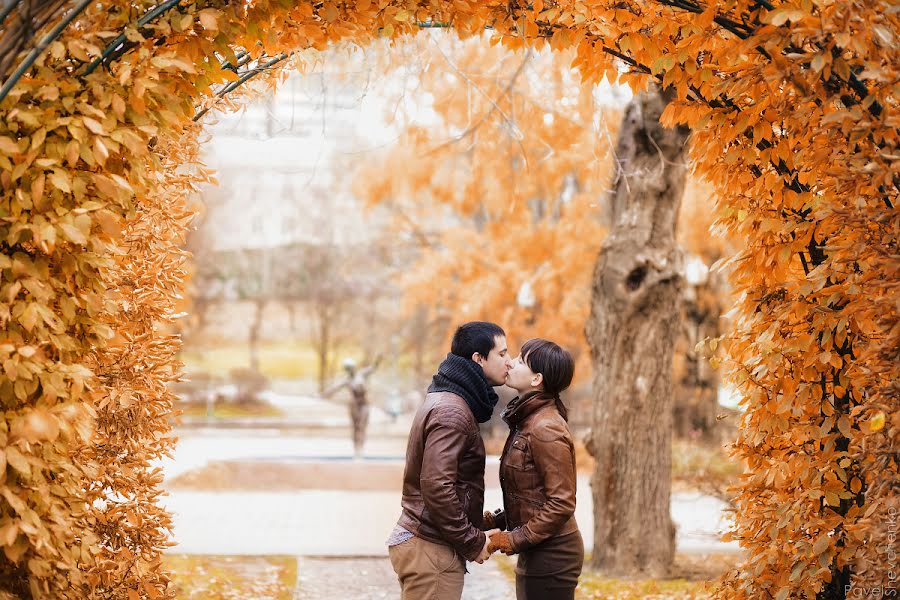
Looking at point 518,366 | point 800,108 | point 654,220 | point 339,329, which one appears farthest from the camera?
point 339,329

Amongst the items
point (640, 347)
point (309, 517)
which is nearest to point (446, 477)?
point (640, 347)

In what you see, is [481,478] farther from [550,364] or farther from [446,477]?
[550,364]

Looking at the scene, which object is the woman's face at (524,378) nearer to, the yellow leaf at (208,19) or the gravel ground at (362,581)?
the yellow leaf at (208,19)

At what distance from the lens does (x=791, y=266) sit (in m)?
3.80

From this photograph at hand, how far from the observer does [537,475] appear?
3.54 m

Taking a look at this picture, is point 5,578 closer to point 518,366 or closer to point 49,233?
point 49,233

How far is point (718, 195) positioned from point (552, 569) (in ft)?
5.42

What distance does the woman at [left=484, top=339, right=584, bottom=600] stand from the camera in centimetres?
345

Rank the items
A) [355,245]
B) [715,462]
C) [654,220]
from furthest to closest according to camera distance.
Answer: [355,245], [715,462], [654,220]

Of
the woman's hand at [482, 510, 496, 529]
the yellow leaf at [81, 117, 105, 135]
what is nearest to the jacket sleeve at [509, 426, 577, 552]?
the woman's hand at [482, 510, 496, 529]

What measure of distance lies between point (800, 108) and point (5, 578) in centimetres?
320

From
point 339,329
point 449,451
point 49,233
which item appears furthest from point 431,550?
point 339,329

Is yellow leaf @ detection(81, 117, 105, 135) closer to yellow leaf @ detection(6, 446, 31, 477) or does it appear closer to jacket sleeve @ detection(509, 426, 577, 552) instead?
yellow leaf @ detection(6, 446, 31, 477)

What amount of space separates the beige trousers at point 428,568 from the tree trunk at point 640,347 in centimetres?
415
